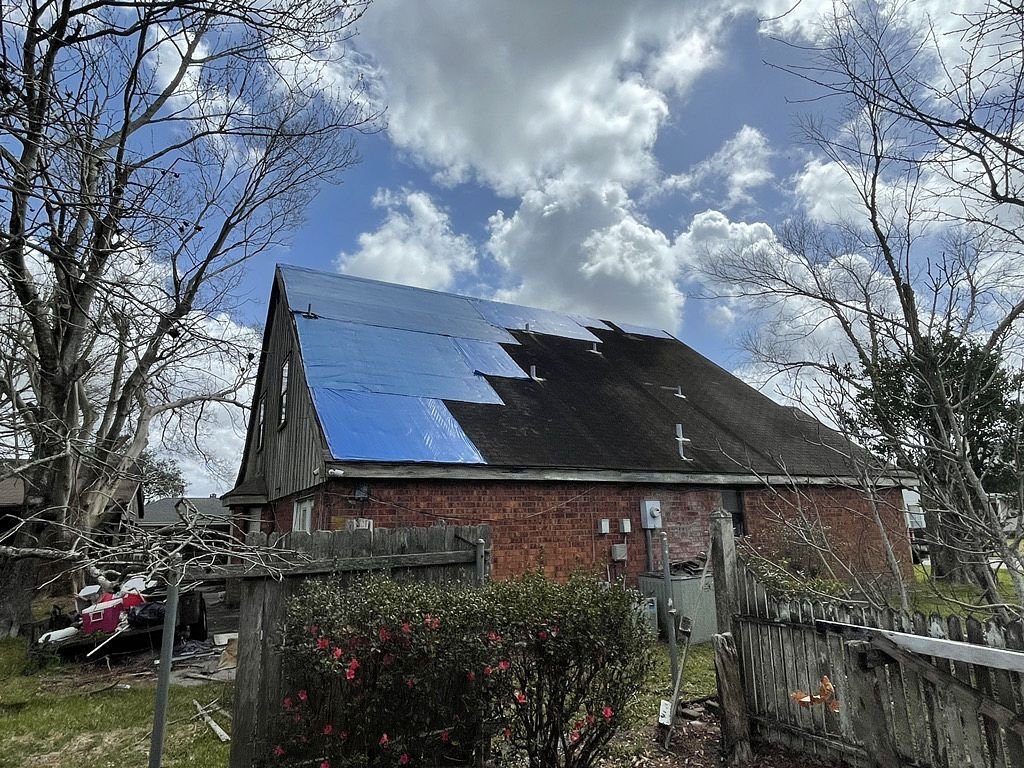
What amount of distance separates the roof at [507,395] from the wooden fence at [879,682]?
141 inches

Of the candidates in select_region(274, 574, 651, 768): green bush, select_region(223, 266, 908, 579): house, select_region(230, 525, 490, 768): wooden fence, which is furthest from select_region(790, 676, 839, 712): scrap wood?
select_region(230, 525, 490, 768): wooden fence

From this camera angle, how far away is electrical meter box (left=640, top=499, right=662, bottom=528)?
1154cm

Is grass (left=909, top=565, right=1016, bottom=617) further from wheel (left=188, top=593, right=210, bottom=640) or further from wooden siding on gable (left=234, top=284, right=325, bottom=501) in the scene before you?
wheel (left=188, top=593, right=210, bottom=640)

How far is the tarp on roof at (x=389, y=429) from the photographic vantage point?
30.3 ft

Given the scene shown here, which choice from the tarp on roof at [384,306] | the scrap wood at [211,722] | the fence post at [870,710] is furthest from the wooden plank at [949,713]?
the tarp on roof at [384,306]

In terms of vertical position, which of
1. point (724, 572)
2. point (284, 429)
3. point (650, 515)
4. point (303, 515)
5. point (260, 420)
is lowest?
point (724, 572)

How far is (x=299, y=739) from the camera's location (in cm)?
425

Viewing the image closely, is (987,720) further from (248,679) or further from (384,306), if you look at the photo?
(384,306)

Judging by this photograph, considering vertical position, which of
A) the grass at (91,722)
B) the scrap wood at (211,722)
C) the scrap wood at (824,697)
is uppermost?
the scrap wood at (824,697)

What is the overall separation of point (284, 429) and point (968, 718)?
12241 millimetres

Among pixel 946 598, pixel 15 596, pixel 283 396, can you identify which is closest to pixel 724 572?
pixel 946 598

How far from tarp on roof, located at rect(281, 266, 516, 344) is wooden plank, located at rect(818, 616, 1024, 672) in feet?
36.7

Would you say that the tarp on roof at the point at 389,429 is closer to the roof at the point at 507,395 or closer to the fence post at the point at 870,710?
the roof at the point at 507,395

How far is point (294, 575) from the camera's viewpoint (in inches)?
190
